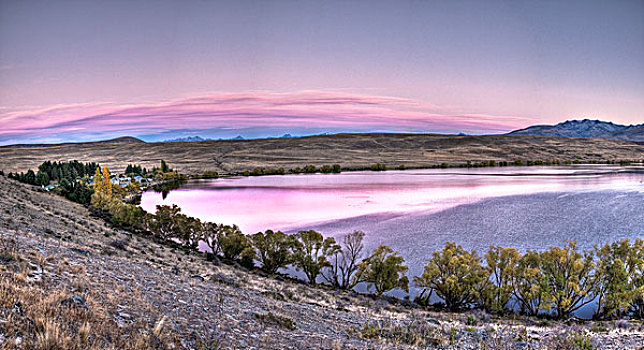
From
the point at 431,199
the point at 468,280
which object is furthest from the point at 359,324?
the point at 431,199

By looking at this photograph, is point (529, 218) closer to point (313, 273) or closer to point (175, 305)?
point (313, 273)

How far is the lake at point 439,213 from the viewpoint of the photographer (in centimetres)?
3469

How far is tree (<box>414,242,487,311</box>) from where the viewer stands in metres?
22.3

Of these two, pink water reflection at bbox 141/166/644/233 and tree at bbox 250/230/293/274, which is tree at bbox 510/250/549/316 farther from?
pink water reflection at bbox 141/166/644/233

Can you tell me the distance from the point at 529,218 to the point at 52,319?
47520 millimetres

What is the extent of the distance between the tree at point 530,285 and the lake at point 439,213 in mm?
6512

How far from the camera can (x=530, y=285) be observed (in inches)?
888

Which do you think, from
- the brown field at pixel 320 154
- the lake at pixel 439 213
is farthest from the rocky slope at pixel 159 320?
the brown field at pixel 320 154

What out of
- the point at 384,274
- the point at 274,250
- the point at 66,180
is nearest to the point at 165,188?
the point at 66,180

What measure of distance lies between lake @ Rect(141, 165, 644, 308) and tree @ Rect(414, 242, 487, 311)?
3101 mm

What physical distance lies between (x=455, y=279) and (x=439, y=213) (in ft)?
85.9

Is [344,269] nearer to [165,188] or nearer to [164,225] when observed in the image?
[164,225]

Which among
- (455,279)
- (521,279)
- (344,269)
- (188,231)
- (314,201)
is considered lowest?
(344,269)

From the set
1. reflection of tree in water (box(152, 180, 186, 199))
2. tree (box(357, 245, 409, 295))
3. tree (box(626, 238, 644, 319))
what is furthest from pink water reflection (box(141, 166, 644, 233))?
tree (box(626, 238, 644, 319))
